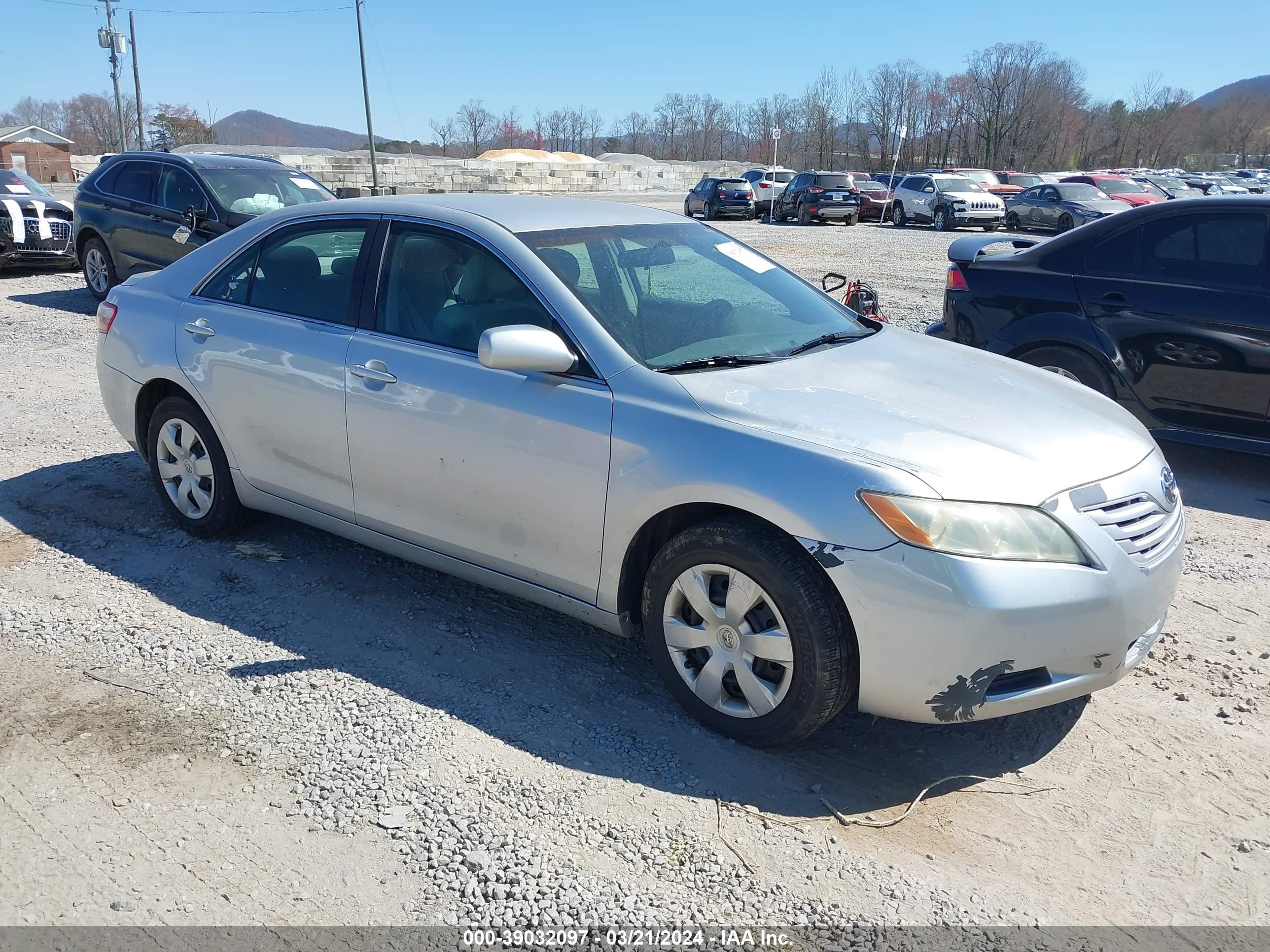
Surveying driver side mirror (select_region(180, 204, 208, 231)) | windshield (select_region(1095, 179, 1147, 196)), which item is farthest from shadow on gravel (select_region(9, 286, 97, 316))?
windshield (select_region(1095, 179, 1147, 196))

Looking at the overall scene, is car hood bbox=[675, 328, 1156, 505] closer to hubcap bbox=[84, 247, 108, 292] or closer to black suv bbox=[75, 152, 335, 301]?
black suv bbox=[75, 152, 335, 301]

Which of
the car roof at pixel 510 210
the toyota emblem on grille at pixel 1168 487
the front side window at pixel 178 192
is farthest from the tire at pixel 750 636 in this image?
the front side window at pixel 178 192

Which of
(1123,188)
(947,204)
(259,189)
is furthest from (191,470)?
(1123,188)

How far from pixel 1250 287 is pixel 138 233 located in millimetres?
10773

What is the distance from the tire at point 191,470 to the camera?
4.78m

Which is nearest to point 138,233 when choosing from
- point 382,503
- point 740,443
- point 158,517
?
point 158,517

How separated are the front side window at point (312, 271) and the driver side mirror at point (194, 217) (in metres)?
6.75

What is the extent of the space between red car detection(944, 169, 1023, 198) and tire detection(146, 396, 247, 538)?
101 ft

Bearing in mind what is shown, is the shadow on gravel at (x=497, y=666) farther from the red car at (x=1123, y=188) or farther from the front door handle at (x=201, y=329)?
the red car at (x=1123, y=188)

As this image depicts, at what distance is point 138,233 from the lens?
37.2 feet

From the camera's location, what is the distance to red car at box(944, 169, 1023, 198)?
32.5 meters

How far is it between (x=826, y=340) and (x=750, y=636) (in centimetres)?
146

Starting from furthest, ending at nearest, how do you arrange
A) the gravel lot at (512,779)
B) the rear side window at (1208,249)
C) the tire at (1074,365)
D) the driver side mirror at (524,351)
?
the tire at (1074,365), the rear side window at (1208,249), the driver side mirror at (524,351), the gravel lot at (512,779)

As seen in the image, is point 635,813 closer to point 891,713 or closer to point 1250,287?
point 891,713
